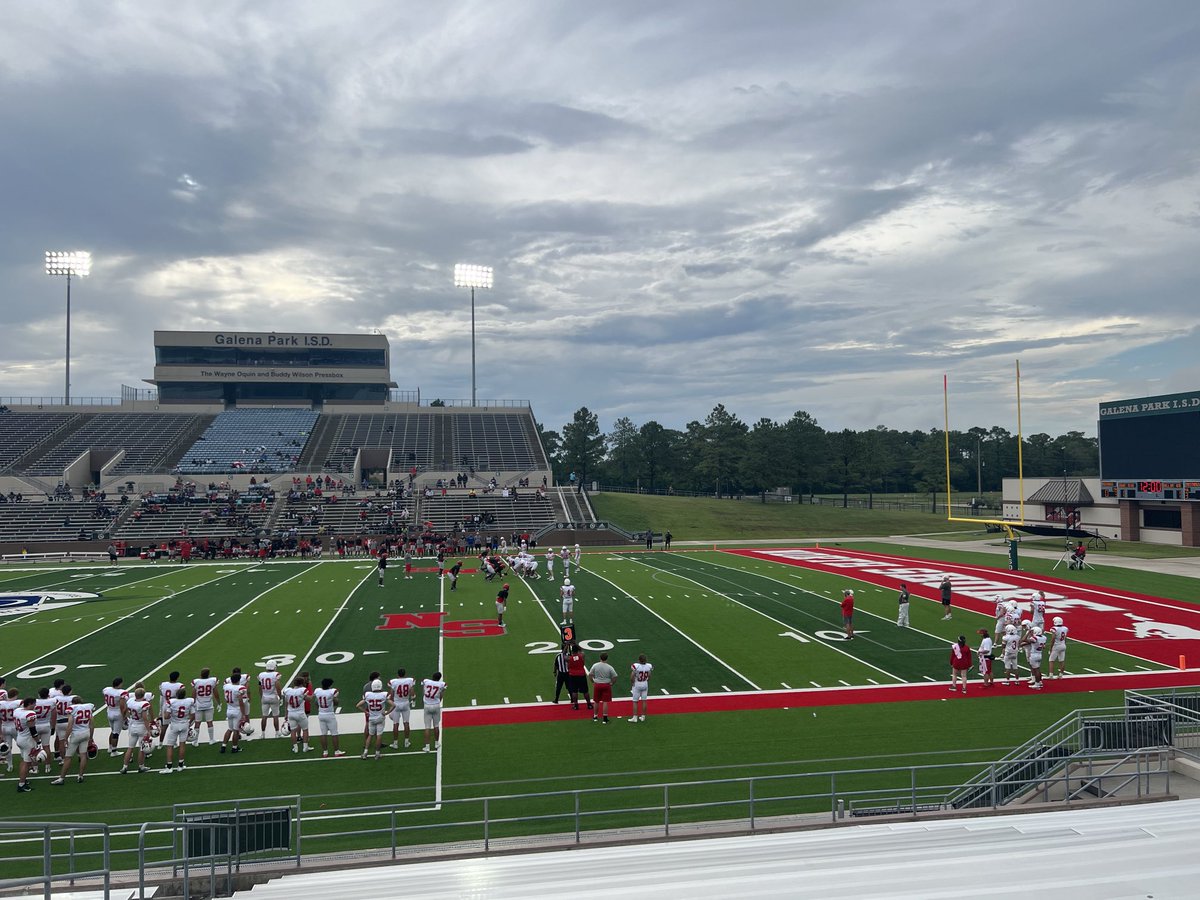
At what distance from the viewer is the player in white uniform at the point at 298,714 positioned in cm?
1382

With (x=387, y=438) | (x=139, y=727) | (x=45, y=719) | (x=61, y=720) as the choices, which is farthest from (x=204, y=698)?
(x=387, y=438)

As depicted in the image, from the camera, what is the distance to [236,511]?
56062mm

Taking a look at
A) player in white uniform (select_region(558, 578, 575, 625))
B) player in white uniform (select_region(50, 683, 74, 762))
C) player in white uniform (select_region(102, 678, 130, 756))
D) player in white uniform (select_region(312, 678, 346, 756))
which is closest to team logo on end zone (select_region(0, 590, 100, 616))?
player in white uniform (select_region(102, 678, 130, 756))

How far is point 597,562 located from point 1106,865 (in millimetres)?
35891

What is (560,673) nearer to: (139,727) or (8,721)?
(139,727)

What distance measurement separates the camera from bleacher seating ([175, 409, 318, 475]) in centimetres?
6856

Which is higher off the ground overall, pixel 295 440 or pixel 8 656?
pixel 295 440

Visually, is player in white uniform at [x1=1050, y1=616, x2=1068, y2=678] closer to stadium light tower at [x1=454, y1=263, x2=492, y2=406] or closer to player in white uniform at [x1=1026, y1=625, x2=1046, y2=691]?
player in white uniform at [x1=1026, y1=625, x2=1046, y2=691]

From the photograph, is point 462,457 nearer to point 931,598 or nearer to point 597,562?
point 597,562

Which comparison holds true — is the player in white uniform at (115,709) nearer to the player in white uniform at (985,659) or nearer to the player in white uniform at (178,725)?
the player in white uniform at (178,725)

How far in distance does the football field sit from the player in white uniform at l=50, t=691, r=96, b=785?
35 centimetres

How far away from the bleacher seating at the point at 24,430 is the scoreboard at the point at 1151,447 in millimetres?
80258

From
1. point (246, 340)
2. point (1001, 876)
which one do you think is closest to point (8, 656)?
point (1001, 876)

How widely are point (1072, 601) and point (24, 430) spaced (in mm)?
81307
